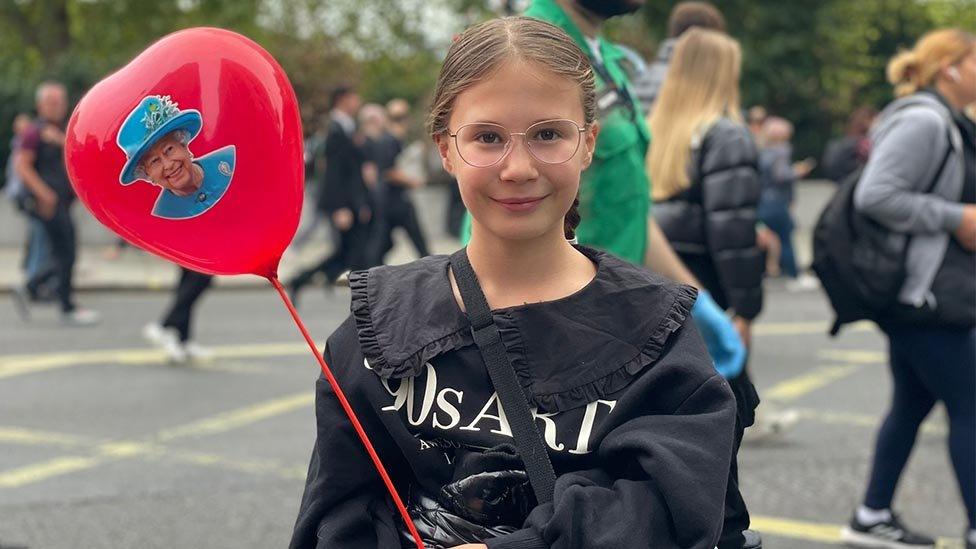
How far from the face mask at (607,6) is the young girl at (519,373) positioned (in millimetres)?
1365

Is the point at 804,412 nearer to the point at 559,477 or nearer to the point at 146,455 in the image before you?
the point at 146,455

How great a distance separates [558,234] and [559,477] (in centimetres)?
40

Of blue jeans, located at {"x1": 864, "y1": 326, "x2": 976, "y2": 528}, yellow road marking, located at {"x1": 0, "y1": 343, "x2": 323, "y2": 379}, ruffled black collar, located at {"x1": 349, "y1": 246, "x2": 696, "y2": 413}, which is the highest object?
ruffled black collar, located at {"x1": 349, "y1": 246, "x2": 696, "y2": 413}

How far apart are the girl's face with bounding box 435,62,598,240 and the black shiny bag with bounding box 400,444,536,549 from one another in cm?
35

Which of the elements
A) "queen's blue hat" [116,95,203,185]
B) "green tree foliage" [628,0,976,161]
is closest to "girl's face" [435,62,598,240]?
"queen's blue hat" [116,95,203,185]

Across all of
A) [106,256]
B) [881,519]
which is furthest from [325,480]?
[106,256]

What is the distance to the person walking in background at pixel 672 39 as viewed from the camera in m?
5.91

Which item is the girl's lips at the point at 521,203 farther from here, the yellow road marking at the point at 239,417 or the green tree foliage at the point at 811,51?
the green tree foliage at the point at 811,51

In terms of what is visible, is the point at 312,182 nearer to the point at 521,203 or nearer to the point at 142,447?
the point at 142,447

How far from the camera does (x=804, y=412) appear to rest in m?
7.62

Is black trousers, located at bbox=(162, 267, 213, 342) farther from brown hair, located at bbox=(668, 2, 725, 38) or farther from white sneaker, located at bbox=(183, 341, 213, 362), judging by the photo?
brown hair, located at bbox=(668, 2, 725, 38)

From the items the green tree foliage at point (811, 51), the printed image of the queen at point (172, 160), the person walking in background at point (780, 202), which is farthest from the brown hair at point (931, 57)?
the green tree foliage at point (811, 51)

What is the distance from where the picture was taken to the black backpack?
4715 millimetres

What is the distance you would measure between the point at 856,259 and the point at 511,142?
9.87 ft
